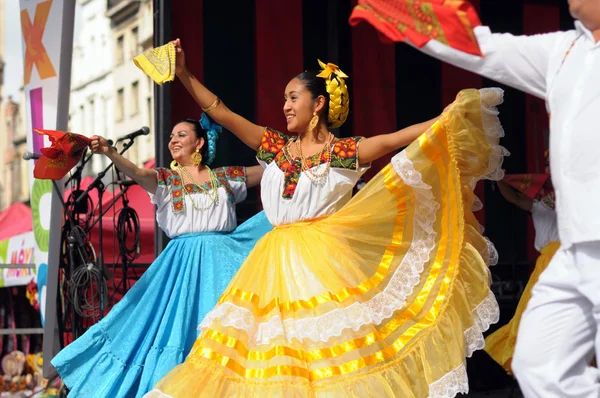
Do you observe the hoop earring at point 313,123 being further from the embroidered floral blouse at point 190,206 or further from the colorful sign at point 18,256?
the colorful sign at point 18,256

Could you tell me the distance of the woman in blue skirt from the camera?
4703mm

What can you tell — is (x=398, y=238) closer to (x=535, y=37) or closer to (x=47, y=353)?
(x=535, y=37)

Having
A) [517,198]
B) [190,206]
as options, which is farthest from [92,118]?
[190,206]

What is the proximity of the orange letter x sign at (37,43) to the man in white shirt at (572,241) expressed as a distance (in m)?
3.91

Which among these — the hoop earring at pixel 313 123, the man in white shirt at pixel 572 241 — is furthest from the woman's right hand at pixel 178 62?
the man in white shirt at pixel 572 241

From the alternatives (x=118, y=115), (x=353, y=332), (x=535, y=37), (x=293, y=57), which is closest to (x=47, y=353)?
(x=293, y=57)

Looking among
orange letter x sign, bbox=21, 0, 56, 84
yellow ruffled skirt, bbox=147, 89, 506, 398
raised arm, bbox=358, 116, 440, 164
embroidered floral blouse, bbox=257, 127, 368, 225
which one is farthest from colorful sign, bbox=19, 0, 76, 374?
raised arm, bbox=358, 116, 440, 164

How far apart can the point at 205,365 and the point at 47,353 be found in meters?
2.51

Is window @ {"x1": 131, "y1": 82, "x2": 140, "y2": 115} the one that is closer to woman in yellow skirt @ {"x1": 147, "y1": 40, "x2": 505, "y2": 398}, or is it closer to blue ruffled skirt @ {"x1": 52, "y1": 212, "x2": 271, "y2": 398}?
blue ruffled skirt @ {"x1": 52, "y1": 212, "x2": 271, "y2": 398}

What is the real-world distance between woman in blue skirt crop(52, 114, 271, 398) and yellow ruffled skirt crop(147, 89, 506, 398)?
32.8 inches

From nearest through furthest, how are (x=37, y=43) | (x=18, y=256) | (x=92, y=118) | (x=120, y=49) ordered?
(x=37, y=43) < (x=18, y=256) < (x=120, y=49) < (x=92, y=118)

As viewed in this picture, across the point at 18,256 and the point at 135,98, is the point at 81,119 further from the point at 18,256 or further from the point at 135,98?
the point at 18,256

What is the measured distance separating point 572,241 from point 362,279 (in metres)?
1.33

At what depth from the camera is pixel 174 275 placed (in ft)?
16.0
